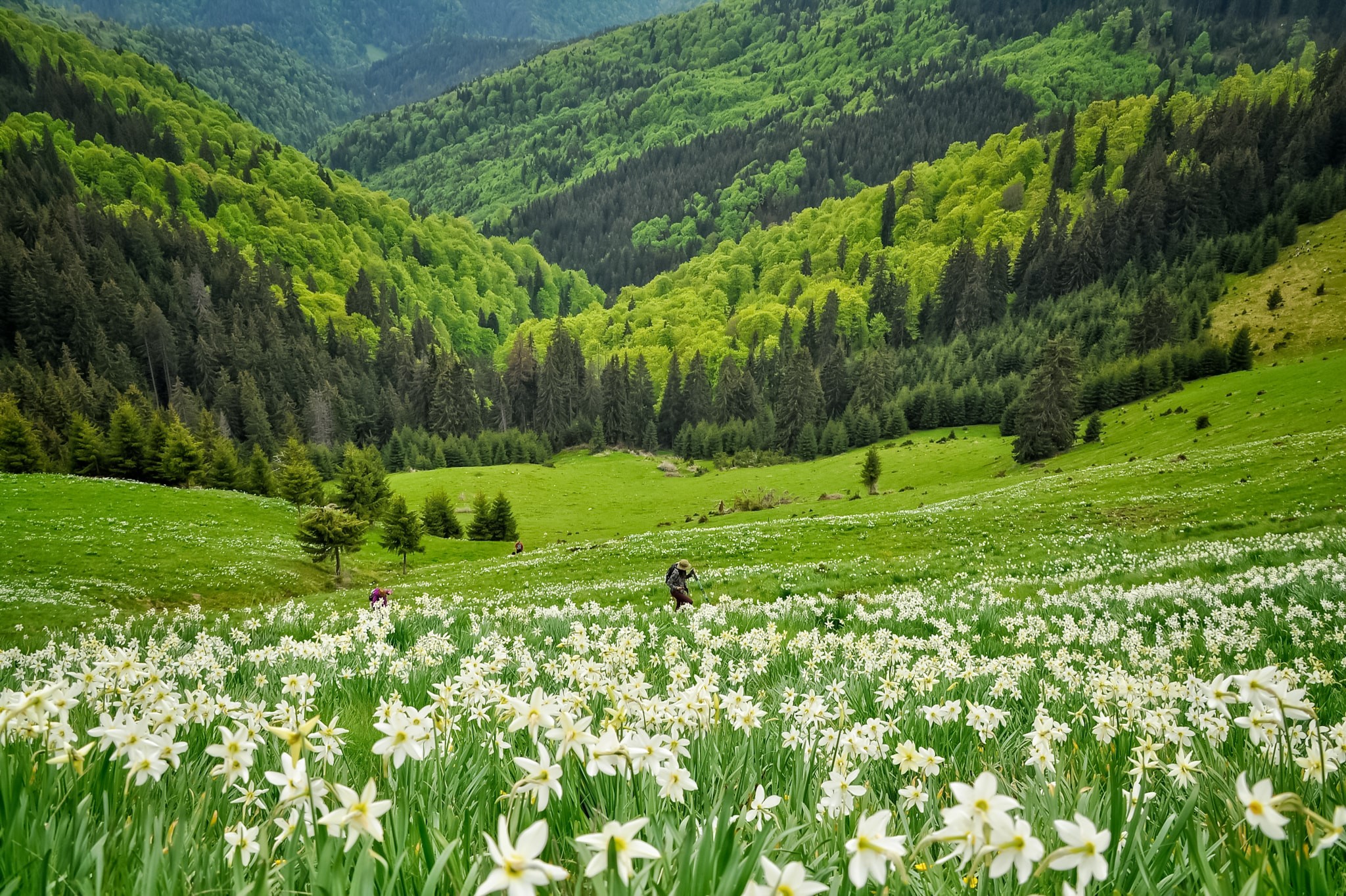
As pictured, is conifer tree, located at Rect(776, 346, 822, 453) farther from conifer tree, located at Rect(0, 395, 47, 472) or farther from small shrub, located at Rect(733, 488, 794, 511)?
conifer tree, located at Rect(0, 395, 47, 472)

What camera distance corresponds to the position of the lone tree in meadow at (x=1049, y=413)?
66.5m

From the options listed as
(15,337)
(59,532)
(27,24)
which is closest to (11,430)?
(59,532)

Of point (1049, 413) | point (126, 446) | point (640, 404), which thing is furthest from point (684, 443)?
point (126, 446)

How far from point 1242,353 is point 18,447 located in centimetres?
13544

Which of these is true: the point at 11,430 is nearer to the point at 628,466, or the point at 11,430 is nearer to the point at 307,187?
the point at 628,466

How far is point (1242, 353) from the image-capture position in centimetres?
8112

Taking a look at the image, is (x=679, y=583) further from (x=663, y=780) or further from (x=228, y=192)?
(x=228, y=192)

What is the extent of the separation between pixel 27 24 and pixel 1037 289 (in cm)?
31796

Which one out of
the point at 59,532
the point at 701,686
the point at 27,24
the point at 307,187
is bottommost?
the point at 701,686

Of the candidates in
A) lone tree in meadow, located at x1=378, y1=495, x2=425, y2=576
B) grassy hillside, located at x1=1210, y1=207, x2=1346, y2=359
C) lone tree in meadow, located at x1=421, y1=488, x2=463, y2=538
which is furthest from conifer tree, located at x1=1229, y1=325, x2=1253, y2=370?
lone tree in meadow, located at x1=378, y1=495, x2=425, y2=576

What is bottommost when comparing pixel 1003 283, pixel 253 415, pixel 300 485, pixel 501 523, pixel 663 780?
pixel 663 780

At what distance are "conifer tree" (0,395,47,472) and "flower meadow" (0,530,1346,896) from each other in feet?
222

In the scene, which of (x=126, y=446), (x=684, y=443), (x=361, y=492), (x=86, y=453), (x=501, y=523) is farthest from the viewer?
(x=684, y=443)

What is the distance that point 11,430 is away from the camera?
51.0 m
